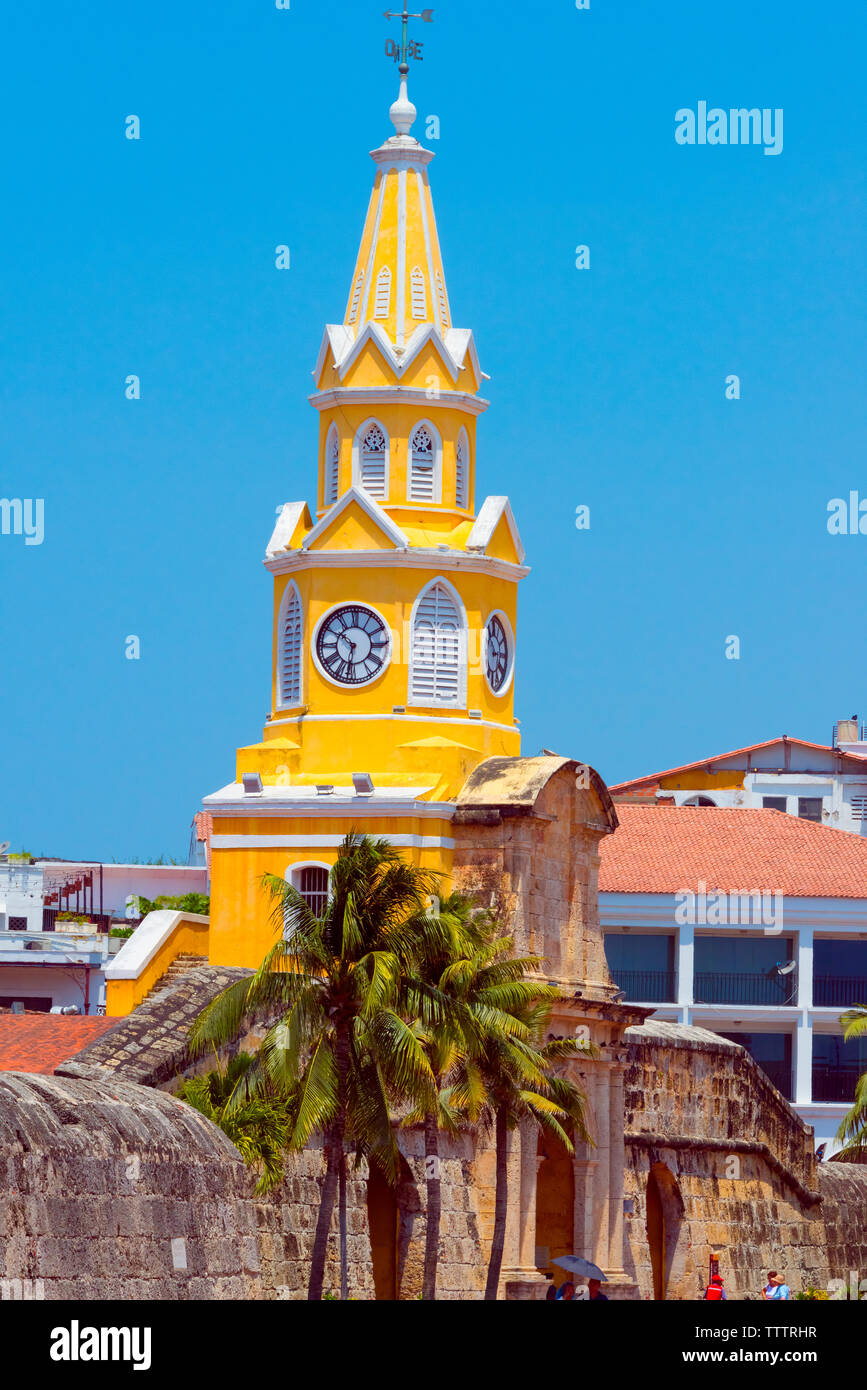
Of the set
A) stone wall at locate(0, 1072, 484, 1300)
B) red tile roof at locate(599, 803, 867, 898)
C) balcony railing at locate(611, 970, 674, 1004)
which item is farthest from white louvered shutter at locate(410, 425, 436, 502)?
Answer: balcony railing at locate(611, 970, 674, 1004)

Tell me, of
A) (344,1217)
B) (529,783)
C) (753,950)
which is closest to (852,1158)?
(753,950)

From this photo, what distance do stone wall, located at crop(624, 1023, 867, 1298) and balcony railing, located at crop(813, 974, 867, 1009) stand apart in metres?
15.0

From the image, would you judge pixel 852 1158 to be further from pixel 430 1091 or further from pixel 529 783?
pixel 430 1091

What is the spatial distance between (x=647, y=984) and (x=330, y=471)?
1075 inches

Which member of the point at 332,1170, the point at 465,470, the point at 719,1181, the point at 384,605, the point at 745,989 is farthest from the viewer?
the point at 745,989

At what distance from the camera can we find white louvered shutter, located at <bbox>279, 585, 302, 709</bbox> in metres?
47.6

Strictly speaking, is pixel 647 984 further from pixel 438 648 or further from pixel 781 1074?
pixel 438 648

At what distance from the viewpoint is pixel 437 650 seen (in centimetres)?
4678

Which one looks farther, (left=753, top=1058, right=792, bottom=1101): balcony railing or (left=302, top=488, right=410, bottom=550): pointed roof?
(left=753, top=1058, right=792, bottom=1101): balcony railing

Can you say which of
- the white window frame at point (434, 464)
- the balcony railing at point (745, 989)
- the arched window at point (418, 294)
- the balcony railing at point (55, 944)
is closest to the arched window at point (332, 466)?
the white window frame at point (434, 464)

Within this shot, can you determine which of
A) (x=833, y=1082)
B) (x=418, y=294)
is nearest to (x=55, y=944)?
(x=833, y=1082)

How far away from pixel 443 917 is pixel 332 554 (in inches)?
451

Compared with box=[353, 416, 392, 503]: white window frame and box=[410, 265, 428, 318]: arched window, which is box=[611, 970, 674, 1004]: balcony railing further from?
box=[410, 265, 428, 318]: arched window
